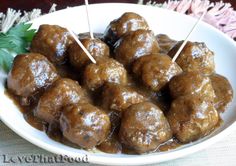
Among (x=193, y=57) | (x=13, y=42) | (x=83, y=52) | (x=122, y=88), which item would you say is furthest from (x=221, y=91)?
(x=13, y=42)

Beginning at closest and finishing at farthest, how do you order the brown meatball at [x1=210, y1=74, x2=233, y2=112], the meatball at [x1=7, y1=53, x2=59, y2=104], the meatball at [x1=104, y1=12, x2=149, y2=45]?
the meatball at [x1=7, y1=53, x2=59, y2=104] < the brown meatball at [x1=210, y1=74, x2=233, y2=112] < the meatball at [x1=104, y1=12, x2=149, y2=45]

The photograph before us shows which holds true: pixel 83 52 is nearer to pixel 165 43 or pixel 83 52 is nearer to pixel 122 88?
pixel 122 88

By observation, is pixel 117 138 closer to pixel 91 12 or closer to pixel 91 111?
pixel 91 111

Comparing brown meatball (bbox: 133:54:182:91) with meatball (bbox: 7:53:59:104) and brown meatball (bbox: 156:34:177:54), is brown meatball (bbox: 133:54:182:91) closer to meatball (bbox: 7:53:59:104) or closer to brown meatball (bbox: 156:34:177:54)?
brown meatball (bbox: 156:34:177:54)

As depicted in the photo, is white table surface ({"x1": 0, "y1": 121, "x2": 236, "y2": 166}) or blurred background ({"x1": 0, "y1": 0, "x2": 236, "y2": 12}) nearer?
white table surface ({"x1": 0, "y1": 121, "x2": 236, "y2": 166})

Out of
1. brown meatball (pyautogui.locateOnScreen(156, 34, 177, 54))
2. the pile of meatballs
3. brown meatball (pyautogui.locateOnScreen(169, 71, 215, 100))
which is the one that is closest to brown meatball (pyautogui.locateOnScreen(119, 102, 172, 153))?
the pile of meatballs

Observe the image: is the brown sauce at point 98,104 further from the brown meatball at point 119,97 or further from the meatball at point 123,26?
the meatball at point 123,26
